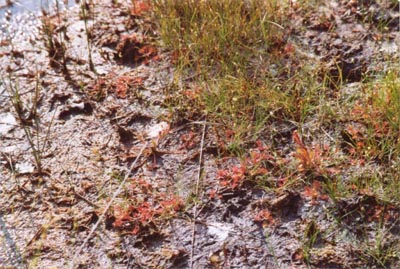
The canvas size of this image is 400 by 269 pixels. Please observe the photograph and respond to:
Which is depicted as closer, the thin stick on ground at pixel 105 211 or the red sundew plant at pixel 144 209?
the thin stick on ground at pixel 105 211

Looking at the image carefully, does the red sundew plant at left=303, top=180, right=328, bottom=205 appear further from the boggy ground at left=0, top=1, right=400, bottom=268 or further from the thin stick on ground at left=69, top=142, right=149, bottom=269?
the thin stick on ground at left=69, top=142, right=149, bottom=269

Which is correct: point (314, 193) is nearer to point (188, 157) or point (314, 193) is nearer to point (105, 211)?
point (188, 157)

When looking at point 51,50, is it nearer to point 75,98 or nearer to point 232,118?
point 75,98

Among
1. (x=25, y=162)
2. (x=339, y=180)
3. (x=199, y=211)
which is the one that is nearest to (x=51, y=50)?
(x=25, y=162)

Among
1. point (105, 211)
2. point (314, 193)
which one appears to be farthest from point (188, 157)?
point (314, 193)

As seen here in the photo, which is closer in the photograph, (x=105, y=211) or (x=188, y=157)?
(x=105, y=211)

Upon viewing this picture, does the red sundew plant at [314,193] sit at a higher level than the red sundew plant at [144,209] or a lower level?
higher

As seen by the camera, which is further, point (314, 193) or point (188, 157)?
point (188, 157)

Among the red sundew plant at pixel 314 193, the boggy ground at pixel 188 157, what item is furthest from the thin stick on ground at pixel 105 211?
the red sundew plant at pixel 314 193

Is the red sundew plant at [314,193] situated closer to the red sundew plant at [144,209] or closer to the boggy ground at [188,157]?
the boggy ground at [188,157]
